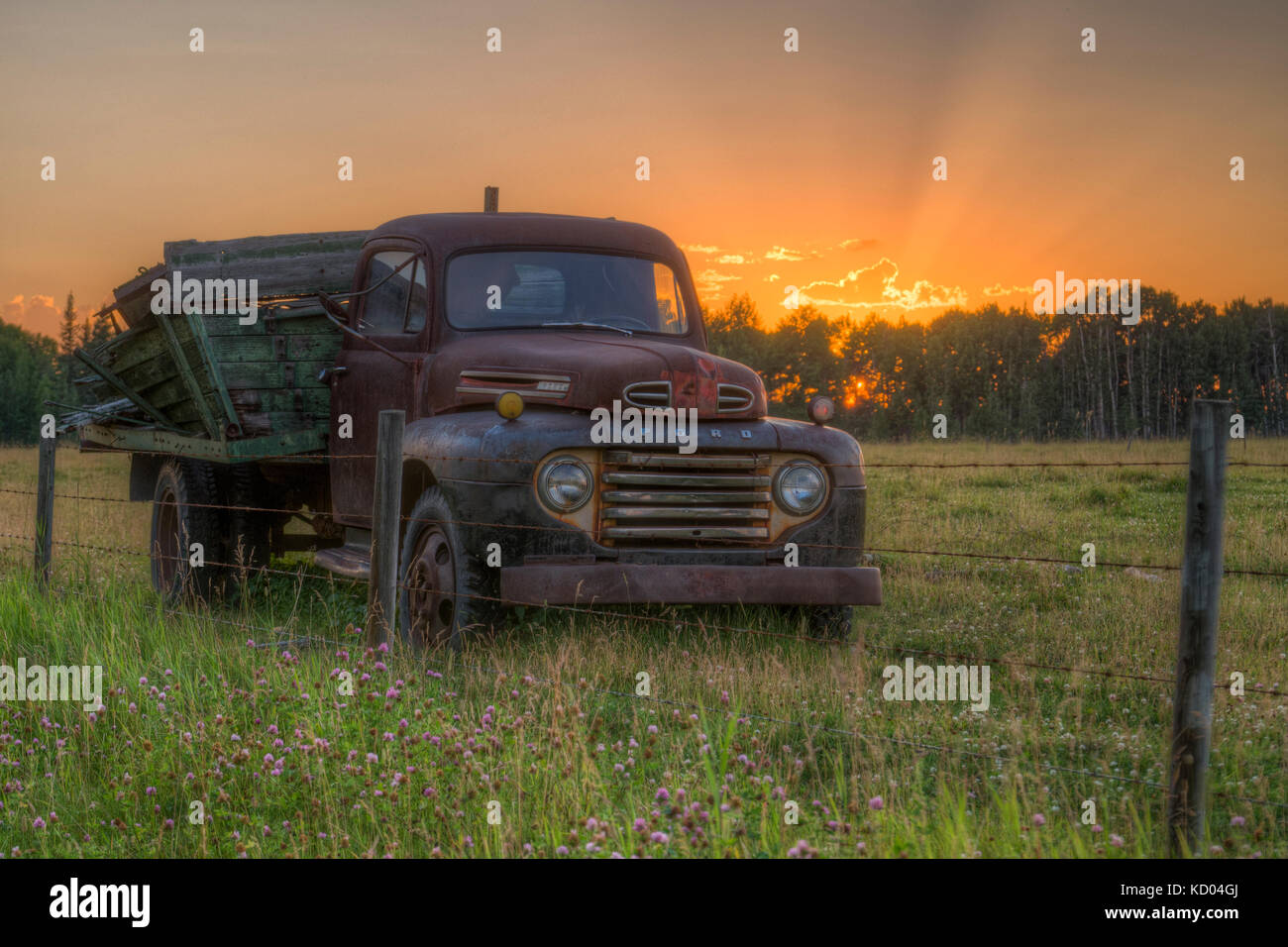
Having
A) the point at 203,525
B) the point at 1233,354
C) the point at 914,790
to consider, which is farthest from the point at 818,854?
the point at 1233,354

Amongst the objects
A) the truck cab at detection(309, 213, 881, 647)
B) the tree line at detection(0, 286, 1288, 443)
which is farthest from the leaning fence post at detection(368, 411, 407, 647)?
the tree line at detection(0, 286, 1288, 443)

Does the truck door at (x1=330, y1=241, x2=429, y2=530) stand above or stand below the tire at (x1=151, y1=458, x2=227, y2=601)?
above

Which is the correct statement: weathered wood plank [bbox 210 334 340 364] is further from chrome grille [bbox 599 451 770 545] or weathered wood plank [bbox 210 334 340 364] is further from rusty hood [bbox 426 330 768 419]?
chrome grille [bbox 599 451 770 545]

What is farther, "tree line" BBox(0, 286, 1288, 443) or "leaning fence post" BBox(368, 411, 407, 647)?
"tree line" BBox(0, 286, 1288, 443)

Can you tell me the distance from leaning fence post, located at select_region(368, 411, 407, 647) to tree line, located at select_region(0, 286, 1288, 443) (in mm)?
79158

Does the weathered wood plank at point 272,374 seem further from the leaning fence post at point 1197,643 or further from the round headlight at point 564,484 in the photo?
the leaning fence post at point 1197,643

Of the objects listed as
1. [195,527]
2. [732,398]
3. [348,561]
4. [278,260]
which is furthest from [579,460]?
[195,527]

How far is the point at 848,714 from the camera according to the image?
542 centimetres

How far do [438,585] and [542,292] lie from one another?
7.05 feet

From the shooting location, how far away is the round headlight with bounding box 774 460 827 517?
681cm

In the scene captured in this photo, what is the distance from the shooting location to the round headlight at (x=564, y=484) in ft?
21.0

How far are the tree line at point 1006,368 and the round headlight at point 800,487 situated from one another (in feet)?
257

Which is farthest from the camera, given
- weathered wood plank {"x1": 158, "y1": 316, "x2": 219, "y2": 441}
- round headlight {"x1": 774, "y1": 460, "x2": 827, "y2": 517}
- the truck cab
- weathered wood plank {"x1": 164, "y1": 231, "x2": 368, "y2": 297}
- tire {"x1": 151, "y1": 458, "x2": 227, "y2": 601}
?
tire {"x1": 151, "y1": 458, "x2": 227, "y2": 601}
